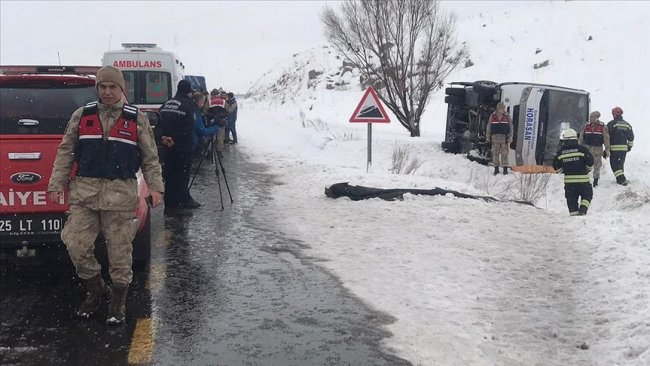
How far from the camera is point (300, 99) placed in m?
54.7

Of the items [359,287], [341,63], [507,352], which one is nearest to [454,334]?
[507,352]

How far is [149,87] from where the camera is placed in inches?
601

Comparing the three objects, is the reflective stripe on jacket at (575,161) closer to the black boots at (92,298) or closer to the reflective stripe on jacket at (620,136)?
the reflective stripe on jacket at (620,136)

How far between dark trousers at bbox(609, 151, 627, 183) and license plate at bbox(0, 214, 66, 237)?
46.2ft

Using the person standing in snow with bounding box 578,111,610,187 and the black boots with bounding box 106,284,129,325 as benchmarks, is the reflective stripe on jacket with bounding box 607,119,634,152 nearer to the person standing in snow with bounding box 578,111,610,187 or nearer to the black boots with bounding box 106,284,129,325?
the person standing in snow with bounding box 578,111,610,187

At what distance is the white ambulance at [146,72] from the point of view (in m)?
15.0

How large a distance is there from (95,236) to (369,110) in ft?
28.9

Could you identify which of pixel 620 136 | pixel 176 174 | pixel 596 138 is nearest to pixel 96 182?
pixel 176 174

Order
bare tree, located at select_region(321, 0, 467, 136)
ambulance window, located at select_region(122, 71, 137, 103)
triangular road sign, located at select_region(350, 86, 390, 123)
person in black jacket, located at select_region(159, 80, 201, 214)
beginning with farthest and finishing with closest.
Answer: bare tree, located at select_region(321, 0, 467, 136) < ambulance window, located at select_region(122, 71, 137, 103) < triangular road sign, located at select_region(350, 86, 390, 123) < person in black jacket, located at select_region(159, 80, 201, 214)

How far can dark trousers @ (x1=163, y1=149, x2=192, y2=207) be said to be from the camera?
952 cm

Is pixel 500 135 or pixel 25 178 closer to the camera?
pixel 25 178

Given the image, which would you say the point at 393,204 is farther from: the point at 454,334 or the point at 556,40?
the point at 556,40

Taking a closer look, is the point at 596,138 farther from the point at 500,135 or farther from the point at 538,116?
the point at 500,135

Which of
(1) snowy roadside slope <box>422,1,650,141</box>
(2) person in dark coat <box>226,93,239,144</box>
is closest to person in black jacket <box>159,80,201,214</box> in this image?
(2) person in dark coat <box>226,93,239,144</box>
